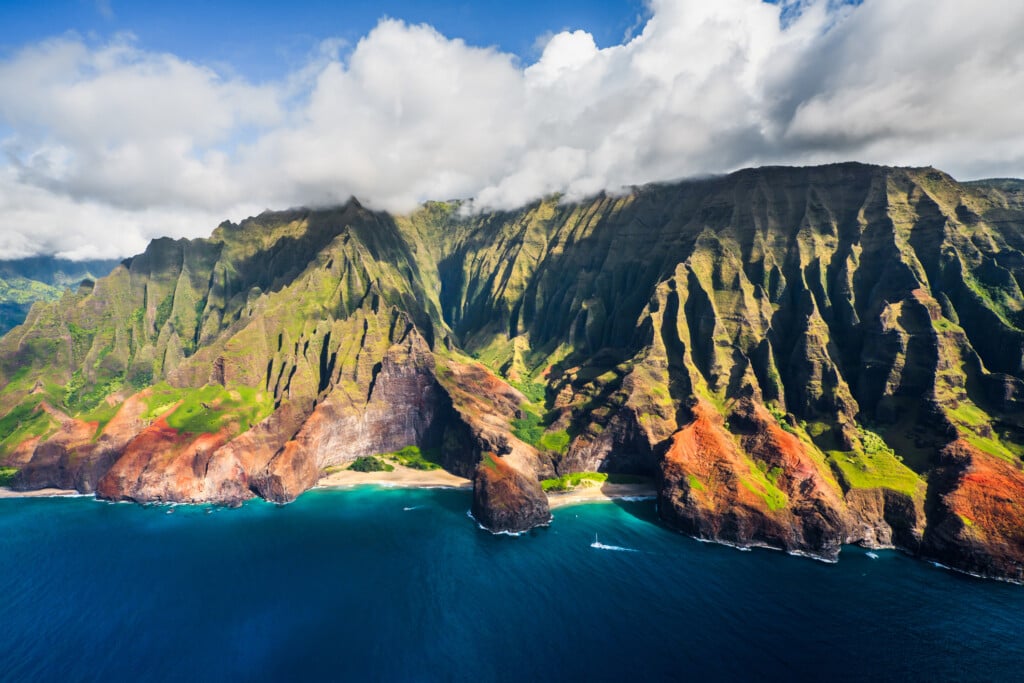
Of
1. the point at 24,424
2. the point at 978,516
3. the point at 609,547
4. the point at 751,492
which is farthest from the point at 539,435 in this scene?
the point at 24,424

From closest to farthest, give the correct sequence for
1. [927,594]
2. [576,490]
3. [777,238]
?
[927,594]
[576,490]
[777,238]

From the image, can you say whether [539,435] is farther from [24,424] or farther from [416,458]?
[24,424]

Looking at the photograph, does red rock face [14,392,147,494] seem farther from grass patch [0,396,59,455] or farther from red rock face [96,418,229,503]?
grass patch [0,396,59,455]

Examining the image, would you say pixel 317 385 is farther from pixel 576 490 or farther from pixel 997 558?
pixel 997 558

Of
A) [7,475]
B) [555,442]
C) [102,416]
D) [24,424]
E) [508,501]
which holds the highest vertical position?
[555,442]

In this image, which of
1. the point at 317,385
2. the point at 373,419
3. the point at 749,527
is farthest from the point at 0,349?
the point at 749,527

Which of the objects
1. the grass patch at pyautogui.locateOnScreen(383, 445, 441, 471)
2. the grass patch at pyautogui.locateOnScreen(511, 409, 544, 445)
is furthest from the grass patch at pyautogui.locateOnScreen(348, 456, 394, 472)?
the grass patch at pyautogui.locateOnScreen(511, 409, 544, 445)

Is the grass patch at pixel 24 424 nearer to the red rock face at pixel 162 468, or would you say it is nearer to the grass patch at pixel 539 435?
the red rock face at pixel 162 468

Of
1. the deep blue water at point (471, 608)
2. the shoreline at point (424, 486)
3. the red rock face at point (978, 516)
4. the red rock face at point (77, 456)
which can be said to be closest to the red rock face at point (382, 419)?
the shoreline at point (424, 486)
